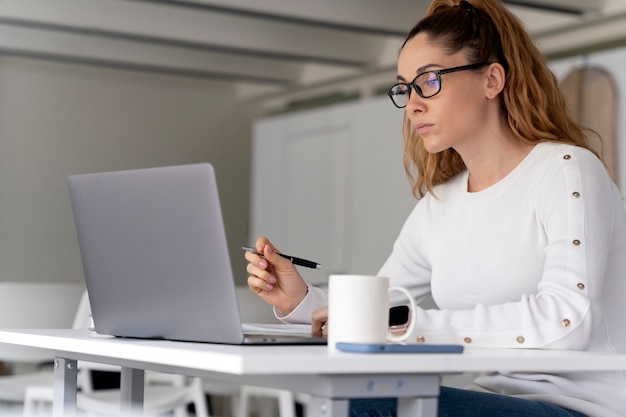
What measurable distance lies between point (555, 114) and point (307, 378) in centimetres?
100

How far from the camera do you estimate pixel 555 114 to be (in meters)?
2.02

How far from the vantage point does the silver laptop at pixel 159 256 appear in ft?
4.63

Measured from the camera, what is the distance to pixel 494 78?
2.00 m

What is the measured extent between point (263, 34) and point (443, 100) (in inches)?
221

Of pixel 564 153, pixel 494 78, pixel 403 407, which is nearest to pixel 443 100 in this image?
pixel 494 78

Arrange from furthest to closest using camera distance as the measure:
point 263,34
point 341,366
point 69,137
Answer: point 69,137 → point 263,34 → point 341,366

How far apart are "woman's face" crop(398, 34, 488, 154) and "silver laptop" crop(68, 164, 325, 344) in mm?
578

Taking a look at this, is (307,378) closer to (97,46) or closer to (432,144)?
(432,144)

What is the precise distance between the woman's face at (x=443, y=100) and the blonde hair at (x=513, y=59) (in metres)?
0.03

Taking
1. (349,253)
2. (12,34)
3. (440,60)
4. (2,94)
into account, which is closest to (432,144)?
(440,60)

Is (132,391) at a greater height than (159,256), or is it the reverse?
(159,256)

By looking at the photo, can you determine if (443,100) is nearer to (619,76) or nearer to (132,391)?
(132,391)

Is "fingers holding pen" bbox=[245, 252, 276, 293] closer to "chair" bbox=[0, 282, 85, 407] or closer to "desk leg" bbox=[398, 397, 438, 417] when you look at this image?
"desk leg" bbox=[398, 397, 438, 417]

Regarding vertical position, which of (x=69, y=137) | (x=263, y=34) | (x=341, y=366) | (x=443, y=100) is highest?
(x=263, y=34)
